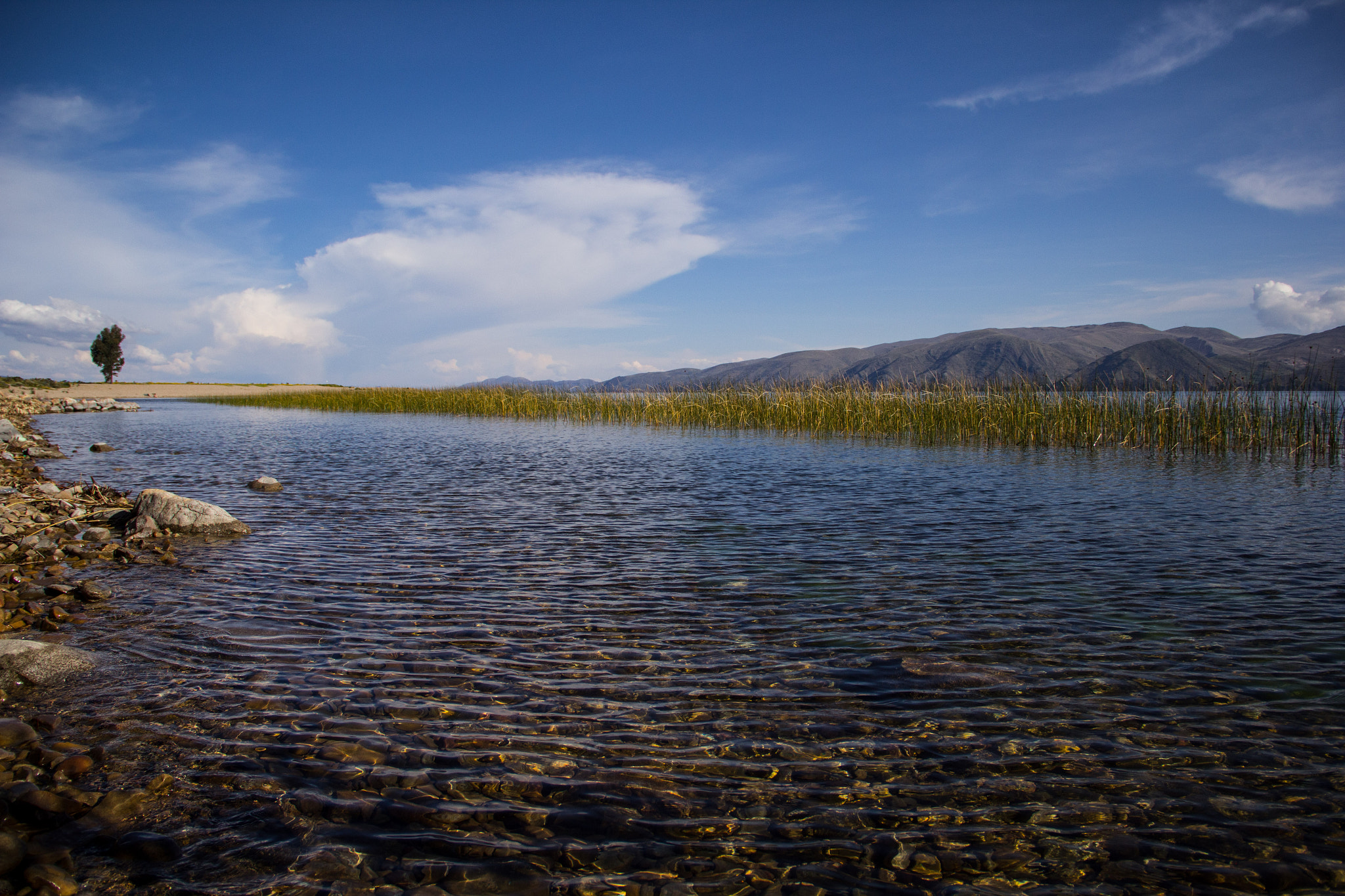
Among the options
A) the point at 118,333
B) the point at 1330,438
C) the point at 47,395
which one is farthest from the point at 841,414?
the point at 118,333

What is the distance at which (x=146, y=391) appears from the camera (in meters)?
75.2

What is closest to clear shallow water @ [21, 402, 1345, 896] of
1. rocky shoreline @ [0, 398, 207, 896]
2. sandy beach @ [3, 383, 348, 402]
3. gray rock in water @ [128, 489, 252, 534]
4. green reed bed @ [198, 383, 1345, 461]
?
rocky shoreline @ [0, 398, 207, 896]

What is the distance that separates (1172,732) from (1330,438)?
17.3m

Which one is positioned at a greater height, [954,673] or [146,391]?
[146,391]

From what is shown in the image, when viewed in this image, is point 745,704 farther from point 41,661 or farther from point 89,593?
point 89,593

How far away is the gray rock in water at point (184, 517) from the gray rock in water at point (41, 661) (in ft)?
14.6

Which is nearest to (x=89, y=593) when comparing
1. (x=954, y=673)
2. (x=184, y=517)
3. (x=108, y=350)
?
(x=184, y=517)

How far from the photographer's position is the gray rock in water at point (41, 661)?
14.5 ft

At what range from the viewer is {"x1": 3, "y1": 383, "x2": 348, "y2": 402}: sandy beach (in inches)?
2076

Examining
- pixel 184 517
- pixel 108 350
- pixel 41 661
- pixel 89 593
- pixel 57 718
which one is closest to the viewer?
pixel 57 718

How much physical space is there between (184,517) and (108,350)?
84.9 m

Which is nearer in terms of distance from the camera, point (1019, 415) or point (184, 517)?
point (184, 517)

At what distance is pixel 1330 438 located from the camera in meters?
15.6

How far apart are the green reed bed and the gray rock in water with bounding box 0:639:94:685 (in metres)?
19.9
